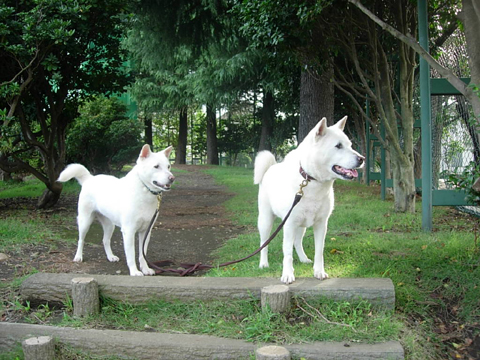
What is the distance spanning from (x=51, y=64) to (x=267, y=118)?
1380 cm

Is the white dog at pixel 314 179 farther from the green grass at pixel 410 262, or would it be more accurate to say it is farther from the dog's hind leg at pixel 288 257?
the green grass at pixel 410 262

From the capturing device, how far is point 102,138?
14.4 m

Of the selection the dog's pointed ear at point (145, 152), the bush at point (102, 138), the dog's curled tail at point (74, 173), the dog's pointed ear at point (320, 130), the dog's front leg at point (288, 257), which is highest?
the bush at point (102, 138)

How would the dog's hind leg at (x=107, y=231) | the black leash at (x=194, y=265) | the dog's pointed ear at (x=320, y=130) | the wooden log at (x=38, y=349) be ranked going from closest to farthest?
the wooden log at (x=38, y=349)
the dog's pointed ear at (x=320, y=130)
the black leash at (x=194, y=265)
the dog's hind leg at (x=107, y=231)

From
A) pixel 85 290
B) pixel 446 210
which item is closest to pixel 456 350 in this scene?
pixel 85 290

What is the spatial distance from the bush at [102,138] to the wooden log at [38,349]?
11013 mm

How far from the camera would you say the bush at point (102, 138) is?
45.8ft

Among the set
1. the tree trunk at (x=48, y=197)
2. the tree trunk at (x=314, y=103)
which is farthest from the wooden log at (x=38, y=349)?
the tree trunk at (x=314, y=103)

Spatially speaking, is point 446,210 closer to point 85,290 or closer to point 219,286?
point 219,286

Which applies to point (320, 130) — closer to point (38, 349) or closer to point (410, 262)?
point (410, 262)

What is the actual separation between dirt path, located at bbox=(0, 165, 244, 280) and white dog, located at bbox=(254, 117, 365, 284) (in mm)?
1899

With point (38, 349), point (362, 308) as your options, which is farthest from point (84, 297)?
point (362, 308)

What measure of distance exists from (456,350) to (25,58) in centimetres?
743

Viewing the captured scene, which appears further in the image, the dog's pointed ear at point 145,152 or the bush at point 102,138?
the bush at point 102,138
